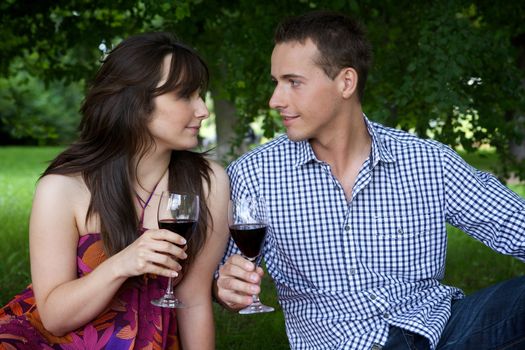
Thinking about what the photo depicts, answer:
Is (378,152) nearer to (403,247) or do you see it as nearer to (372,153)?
(372,153)

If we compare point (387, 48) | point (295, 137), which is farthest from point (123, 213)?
point (387, 48)

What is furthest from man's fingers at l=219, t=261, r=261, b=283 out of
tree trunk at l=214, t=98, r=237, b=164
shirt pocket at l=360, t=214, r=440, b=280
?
tree trunk at l=214, t=98, r=237, b=164

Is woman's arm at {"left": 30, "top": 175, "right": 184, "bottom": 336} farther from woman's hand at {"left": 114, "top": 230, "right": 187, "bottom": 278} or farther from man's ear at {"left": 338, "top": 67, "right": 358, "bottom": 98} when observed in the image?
man's ear at {"left": 338, "top": 67, "right": 358, "bottom": 98}

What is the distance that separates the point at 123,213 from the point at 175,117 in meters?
0.44

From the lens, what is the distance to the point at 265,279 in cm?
732

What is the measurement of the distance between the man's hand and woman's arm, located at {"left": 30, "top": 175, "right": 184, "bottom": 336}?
274 millimetres

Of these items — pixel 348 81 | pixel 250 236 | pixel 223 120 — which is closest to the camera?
pixel 250 236

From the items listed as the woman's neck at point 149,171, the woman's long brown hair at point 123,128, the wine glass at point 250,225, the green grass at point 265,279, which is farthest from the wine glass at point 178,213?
the green grass at point 265,279

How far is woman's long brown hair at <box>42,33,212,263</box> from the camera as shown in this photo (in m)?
3.38

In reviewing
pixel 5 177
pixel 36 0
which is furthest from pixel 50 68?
pixel 5 177

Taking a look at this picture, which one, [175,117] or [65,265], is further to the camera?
[175,117]

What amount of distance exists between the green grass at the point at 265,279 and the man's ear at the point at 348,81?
2040 millimetres

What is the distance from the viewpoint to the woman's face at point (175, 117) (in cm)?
340

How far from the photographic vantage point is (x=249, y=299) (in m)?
3.15
